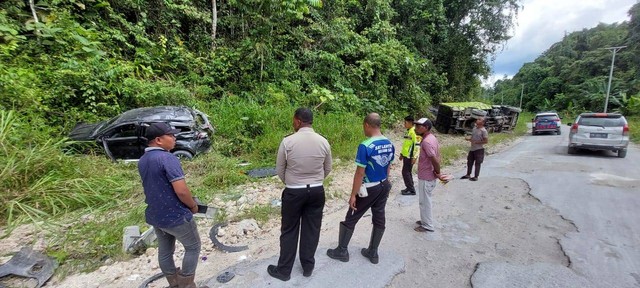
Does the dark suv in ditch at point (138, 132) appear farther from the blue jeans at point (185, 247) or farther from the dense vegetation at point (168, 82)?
the blue jeans at point (185, 247)

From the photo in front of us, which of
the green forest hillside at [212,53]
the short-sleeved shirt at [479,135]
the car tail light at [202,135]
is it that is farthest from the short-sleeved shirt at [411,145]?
the green forest hillside at [212,53]

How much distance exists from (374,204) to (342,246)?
633mm

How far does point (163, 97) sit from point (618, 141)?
13.9 metres

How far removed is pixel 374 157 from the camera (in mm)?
3031

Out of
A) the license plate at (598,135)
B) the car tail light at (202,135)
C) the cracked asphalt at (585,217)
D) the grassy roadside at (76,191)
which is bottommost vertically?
the cracked asphalt at (585,217)

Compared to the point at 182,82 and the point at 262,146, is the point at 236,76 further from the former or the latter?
the point at 262,146

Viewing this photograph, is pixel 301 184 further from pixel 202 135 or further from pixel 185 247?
pixel 202 135

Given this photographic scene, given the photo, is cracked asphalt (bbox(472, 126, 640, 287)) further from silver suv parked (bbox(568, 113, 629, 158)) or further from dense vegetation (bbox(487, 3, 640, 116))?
dense vegetation (bbox(487, 3, 640, 116))

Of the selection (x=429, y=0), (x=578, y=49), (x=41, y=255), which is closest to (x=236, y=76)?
(x=41, y=255)

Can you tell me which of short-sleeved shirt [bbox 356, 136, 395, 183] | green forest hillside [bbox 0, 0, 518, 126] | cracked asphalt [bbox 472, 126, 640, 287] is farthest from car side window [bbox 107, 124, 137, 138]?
cracked asphalt [bbox 472, 126, 640, 287]

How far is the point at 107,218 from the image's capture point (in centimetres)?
440

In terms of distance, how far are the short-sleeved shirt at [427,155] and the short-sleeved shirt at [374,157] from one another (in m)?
1.02

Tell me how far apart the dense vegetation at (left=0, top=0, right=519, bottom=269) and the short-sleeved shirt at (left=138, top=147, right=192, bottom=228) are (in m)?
1.77

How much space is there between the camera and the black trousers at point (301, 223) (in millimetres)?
2746
